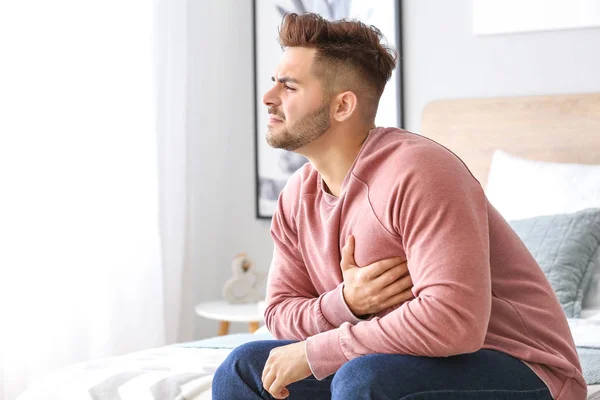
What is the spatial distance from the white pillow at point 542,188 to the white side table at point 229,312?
996 mm

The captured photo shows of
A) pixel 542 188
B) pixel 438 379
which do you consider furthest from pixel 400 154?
pixel 542 188

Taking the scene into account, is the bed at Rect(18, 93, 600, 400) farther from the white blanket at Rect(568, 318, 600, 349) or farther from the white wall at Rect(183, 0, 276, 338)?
the white wall at Rect(183, 0, 276, 338)

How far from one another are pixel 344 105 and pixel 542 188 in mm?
1234

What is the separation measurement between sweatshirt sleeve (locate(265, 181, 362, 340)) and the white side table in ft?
4.62

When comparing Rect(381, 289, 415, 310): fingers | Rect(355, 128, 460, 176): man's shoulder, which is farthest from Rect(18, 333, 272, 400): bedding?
Rect(355, 128, 460, 176): man's shoulder

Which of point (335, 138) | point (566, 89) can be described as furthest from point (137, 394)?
point (566, 89)


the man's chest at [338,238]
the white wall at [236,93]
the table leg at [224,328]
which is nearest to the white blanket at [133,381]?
the man's chest at [338,238]

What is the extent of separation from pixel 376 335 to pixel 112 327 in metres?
1.77

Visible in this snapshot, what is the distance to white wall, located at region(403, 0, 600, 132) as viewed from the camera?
3.11 metres

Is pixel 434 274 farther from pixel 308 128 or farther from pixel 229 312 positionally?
pixel 229 312

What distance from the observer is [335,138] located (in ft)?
5.67

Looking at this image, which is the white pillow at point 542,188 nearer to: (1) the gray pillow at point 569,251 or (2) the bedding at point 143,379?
(1) the gray pillow at point 569,251

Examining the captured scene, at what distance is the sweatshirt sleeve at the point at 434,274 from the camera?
136 centimetres

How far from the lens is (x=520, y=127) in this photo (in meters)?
3.11
